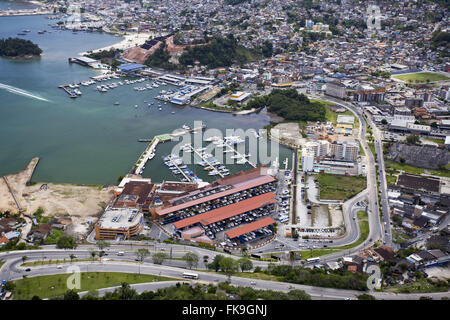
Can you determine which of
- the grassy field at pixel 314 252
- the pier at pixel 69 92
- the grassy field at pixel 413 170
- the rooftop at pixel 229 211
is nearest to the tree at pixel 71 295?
the rooftop at pixel 229 211

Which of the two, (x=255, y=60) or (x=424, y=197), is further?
(x=255, y=60)

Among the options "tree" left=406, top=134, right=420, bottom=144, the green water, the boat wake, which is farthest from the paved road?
the boat wake

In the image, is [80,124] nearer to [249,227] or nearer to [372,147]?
[249,227]

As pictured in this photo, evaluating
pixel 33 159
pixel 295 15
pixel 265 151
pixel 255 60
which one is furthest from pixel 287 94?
pixel 295 15

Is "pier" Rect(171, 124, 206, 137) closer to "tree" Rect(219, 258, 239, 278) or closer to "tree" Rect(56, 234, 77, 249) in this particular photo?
"tree" Rect(56, 234, 77, 249)

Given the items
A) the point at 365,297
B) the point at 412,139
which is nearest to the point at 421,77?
the point at 412,139

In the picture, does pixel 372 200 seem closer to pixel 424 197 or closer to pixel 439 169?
pixel 424 197
